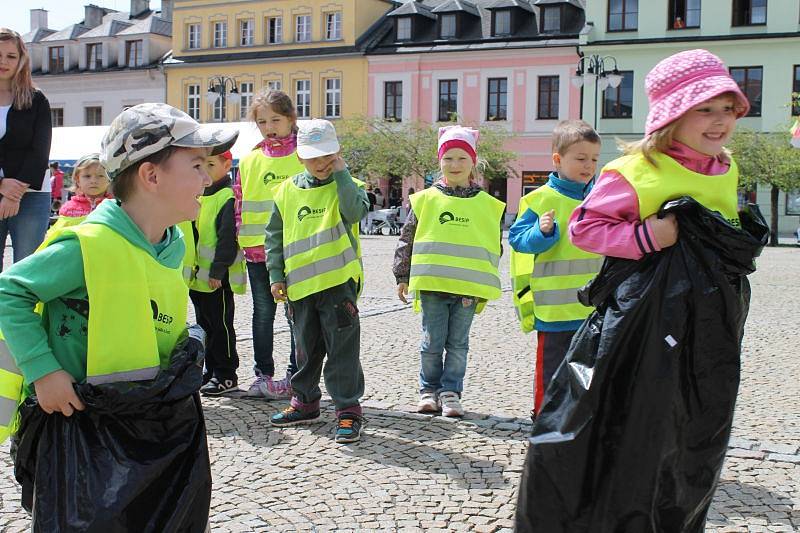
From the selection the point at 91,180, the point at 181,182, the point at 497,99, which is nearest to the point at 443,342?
the point at 91,180

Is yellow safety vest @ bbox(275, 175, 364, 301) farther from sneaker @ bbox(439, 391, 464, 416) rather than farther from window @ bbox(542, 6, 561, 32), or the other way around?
window @ bbox(542, 6, 561, 32)

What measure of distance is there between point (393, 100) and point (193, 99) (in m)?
11.6

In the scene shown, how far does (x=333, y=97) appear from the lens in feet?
153

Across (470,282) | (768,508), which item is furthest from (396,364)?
(768,508)

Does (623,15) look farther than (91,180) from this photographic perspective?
Yes

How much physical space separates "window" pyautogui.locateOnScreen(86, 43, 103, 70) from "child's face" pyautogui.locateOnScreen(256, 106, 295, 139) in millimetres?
50547

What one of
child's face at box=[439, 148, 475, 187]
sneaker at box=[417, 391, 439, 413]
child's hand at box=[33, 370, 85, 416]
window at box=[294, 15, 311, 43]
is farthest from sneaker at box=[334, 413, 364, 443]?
window at box=[294, 15, 311, 43]

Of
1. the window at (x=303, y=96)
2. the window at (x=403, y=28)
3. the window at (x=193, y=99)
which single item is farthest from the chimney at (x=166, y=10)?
the window at (x=403, y=28)

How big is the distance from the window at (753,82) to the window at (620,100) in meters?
4.18

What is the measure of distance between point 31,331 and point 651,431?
1.72 meters

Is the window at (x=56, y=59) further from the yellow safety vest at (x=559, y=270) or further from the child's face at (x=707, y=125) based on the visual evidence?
the child's face at (x=707, y=125)

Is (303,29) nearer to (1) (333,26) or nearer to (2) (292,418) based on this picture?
(1) (333,26)

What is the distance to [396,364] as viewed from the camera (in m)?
7.26

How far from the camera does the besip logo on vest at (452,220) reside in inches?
227
